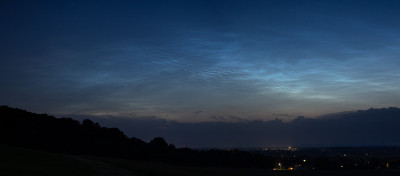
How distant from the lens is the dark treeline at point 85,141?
205 ft

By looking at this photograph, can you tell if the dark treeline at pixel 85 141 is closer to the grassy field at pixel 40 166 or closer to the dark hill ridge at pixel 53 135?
the dark hill ridge at pixel 53 135

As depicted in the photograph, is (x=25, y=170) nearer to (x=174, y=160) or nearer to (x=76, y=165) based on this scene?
(x=76, y=165)

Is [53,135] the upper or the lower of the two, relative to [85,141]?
upper

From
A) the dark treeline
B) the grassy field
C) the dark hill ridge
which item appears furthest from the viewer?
the dark treeline

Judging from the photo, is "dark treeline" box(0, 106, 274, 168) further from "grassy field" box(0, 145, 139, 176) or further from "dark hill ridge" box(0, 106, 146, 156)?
"grassy field" box(0, 145, 139, 176)

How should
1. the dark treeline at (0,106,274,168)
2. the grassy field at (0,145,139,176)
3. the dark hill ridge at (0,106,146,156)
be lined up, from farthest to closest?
the dark treeline at (0,106,274,168) < the dark hill ridge at (0,106,146,156) < the grassy field at (0,145,139,176)

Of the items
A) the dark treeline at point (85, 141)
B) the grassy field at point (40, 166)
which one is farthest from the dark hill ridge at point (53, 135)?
the grassy field at point (40, 166)

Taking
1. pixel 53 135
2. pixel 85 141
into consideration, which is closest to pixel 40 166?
pixel 53 135

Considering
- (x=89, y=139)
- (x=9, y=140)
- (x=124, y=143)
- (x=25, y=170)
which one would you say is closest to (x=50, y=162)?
(x=25, y=170)

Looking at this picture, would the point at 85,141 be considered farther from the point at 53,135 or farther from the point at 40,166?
the point at 40,166

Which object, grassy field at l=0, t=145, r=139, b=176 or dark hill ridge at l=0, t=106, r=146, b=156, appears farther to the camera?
dark hill ridge at l=0, t=106, r=146, b=156

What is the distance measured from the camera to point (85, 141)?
7250 cm

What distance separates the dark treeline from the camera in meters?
62.4

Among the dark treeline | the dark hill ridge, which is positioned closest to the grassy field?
the dark hill ridge
